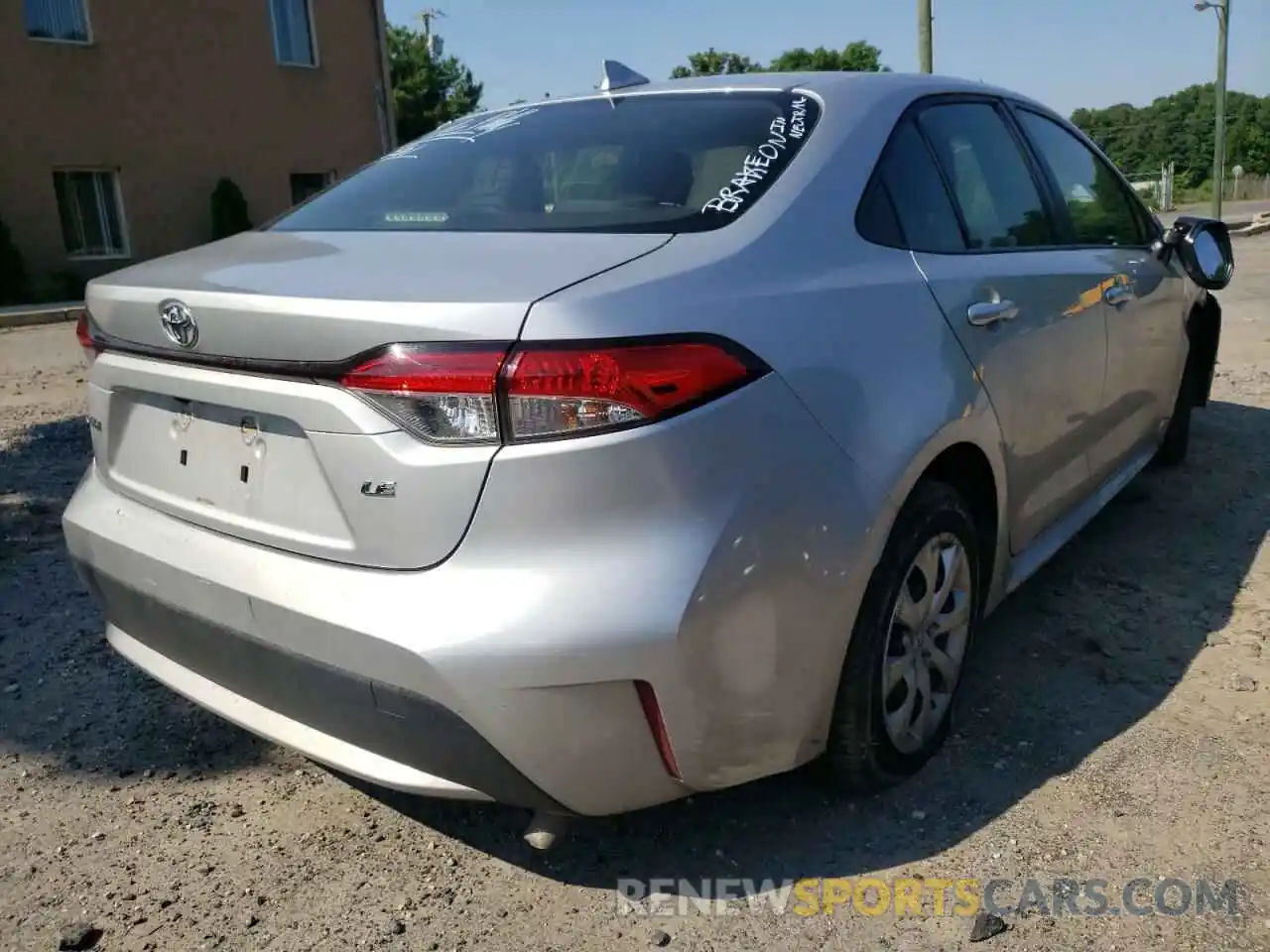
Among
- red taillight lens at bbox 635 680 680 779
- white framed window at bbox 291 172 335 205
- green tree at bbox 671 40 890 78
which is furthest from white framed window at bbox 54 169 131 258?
green tree at bbox 671 40 890 78

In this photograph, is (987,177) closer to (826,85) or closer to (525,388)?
(826,85)

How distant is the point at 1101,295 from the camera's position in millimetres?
3287

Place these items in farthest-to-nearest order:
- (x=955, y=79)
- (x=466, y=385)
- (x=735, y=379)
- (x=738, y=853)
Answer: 1. (x=955, y=79)
2. (x=738, y=853)
3. (x=735, y=379)
4. (x=466, y=385)

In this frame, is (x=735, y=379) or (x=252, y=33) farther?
(x=252, y=33)

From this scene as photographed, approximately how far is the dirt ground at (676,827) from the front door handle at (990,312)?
1.03m

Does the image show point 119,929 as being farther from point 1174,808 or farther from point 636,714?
point 1174,808

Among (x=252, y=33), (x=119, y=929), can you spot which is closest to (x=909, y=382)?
(x=119, y=929)

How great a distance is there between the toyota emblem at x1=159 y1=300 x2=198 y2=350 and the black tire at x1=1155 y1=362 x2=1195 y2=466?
384 cm

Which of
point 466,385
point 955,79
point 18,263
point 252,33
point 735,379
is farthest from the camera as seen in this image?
point 252,33

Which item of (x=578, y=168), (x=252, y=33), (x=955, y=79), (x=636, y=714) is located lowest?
(x=636, y=714)

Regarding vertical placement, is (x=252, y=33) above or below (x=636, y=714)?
above

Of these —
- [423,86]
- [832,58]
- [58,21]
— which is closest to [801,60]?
[832,58]

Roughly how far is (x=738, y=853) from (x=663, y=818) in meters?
0.21

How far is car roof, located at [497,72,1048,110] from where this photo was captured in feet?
8.65
